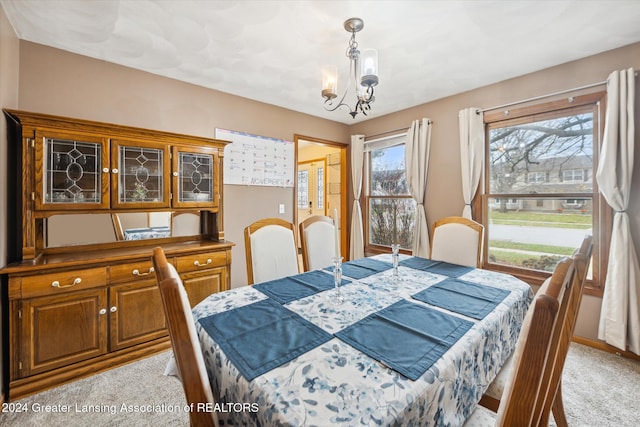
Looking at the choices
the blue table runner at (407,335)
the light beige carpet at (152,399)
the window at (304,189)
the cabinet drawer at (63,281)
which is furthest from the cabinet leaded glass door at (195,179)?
the window at (304,189)

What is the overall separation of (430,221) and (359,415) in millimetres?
3177

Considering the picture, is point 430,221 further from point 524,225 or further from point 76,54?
point 76,54

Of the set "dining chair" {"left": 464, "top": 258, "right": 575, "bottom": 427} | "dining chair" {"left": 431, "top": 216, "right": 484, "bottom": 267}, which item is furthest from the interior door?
"dining chair" {"left": 464, "top": 258, "right": 575, "bottom": 427}

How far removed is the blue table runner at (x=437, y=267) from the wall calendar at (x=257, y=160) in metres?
2.07

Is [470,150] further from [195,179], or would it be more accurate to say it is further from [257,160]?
[195,179]

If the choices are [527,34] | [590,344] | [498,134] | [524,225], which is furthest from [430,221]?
[527,34]

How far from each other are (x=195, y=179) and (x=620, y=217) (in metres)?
3.75

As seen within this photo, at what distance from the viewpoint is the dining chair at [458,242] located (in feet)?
7.25

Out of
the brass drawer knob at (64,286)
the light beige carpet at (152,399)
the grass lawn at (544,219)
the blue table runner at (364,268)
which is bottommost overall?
the light beige carpet at (152,399)

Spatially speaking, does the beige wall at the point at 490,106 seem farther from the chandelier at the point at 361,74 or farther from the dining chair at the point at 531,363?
the dining chair at the point at 531,363

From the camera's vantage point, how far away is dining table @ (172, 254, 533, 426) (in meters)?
0.73

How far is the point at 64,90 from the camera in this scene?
227 centimetres

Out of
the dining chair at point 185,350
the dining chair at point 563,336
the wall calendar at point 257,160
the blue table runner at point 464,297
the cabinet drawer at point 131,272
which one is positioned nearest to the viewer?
the dining chair at point 185,350

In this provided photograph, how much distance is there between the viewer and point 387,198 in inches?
162
